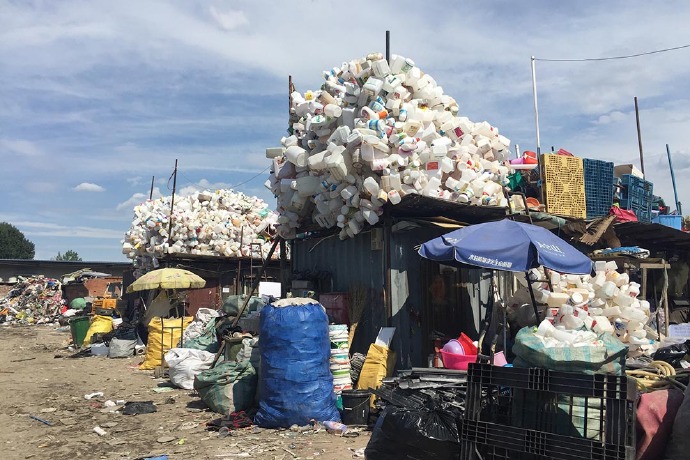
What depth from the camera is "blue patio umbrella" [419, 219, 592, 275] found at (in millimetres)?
5781

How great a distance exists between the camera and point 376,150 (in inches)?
316

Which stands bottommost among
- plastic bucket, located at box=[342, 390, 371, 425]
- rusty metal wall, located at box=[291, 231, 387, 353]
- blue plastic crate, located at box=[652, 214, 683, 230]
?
plastic bucket, located at box=[342, 390, 371, 425]

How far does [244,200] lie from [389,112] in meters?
12.8

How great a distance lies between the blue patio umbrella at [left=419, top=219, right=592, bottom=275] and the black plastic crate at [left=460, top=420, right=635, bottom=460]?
6.25ft

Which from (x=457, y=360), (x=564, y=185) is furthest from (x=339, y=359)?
(x=564, y=185)

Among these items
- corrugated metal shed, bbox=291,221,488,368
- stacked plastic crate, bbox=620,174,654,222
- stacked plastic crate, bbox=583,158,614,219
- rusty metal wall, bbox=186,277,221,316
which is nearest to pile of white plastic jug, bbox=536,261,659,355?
corrugated metal shed, bbox=291,221,488,368

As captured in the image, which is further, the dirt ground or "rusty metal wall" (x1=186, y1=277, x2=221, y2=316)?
"rusty metal wall" (x1=186, y1=277, x2=221, y2=316)

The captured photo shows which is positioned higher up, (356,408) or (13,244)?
(13,244)

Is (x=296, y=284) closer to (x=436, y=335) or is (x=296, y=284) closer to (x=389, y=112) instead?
(x=436, y=335)

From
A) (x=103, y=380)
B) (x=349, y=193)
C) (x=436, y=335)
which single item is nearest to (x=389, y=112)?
(x=349, y=193)

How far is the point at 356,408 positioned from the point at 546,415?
3.23 m

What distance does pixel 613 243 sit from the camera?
11156mm

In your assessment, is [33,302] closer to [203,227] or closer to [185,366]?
[203,227]

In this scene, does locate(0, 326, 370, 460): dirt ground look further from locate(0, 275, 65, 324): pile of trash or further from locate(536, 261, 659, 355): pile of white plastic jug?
locate(0, 275, 65, 324): pile of trash
